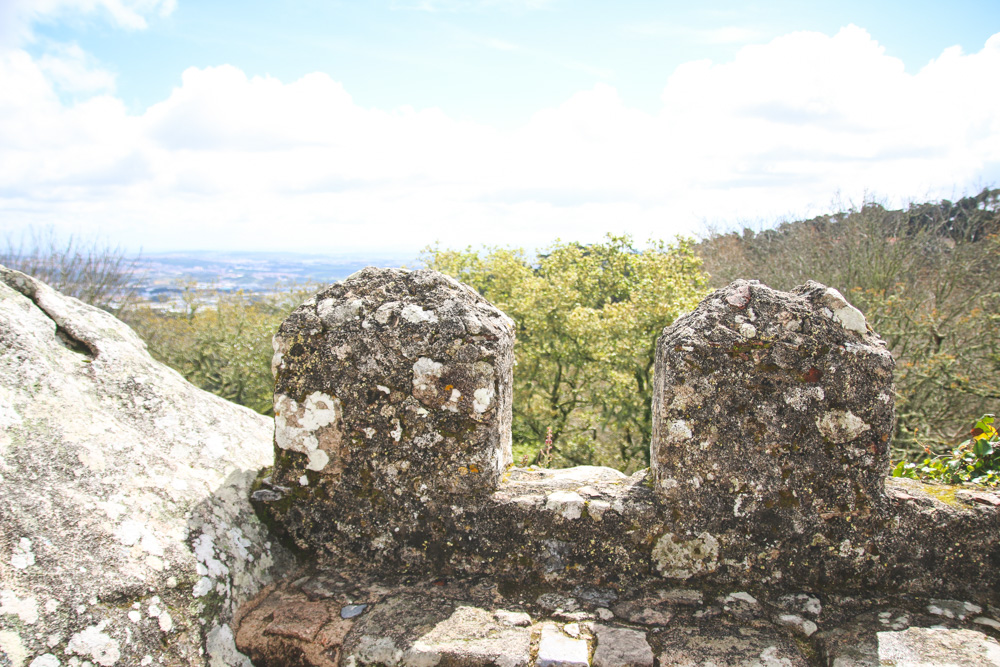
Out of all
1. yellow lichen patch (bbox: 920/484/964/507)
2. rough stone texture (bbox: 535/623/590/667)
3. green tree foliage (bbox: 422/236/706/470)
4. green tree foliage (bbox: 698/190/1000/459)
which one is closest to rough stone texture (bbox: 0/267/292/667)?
rough stone texture (bbox: 535/623/590/667)

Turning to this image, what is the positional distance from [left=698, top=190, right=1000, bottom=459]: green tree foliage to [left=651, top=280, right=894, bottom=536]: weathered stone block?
4366mm

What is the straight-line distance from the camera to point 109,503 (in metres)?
2.36

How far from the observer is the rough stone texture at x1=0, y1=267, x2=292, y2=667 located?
2025 millimetres

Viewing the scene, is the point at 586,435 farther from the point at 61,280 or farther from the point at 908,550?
the point at 61,280

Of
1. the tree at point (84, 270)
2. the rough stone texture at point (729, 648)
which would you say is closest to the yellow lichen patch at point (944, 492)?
the rough stone texture at point (729, 648)

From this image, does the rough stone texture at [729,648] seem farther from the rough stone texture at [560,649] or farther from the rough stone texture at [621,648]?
the rough stone texture at [560,649]

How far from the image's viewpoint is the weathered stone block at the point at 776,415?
104 inches

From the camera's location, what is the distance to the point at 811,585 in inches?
108

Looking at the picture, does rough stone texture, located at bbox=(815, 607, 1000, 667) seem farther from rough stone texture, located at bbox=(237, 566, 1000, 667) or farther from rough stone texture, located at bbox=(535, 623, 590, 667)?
rough stone texture, located at bbox=(535, 623, 590, 667)

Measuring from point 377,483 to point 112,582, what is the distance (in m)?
1.11

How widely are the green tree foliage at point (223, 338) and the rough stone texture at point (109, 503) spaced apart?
617cm

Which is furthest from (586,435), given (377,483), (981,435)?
(377,483)

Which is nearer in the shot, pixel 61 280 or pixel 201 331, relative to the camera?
pixel 201 331

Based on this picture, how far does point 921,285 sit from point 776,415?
11.6m
